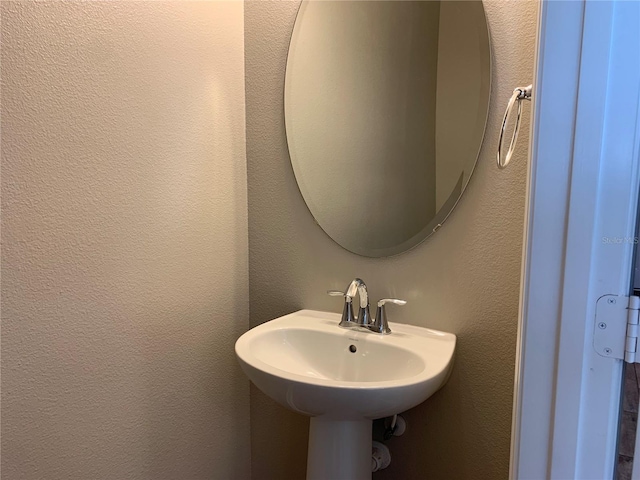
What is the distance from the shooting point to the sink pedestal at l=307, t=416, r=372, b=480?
3.91ft

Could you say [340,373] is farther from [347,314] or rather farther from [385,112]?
[385,112]

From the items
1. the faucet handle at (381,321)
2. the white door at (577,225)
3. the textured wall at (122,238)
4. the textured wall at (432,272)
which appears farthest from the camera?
the faucet handle at (381,321)

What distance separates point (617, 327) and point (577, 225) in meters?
0.13

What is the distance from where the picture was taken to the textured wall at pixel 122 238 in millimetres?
943

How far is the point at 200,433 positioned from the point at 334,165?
897 millimetres

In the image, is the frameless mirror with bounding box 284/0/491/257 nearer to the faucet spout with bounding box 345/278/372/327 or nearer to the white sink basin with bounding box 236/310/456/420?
the faucet spout with bounding box 345/278/372/327

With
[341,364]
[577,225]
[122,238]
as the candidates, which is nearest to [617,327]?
[577,225]

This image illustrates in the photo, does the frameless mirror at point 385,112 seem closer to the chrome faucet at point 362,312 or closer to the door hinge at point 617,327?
the chrome faucet at point 362,312

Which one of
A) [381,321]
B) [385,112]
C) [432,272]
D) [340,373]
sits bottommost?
[340,373]

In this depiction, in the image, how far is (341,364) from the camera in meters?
1.29

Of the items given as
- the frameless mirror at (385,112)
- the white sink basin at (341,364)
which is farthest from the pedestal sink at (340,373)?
the frameless mirror at (385,112)

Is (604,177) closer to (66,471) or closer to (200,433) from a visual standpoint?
(66,471)

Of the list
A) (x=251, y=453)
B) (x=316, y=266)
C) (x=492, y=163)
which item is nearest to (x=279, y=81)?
(x=316, y=266)

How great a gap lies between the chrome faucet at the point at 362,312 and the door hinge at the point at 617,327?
68 cm
